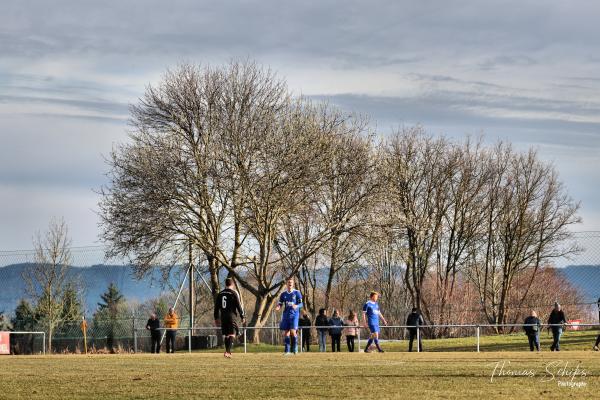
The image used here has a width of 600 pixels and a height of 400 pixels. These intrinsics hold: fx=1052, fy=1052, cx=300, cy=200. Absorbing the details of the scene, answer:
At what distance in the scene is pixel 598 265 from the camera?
47094mm

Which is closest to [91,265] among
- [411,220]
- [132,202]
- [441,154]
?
[132,202]

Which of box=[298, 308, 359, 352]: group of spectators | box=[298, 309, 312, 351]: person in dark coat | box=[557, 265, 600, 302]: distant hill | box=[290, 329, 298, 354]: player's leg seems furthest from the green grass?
box=[557, 265, 600, 302]: distant hill

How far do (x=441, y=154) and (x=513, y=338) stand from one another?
18383 millimetres

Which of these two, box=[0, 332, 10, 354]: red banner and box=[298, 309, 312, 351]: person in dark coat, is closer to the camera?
box=[298, 309, 312, 351]: person in dark coat

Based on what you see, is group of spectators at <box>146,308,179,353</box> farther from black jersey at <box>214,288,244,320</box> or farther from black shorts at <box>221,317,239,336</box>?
black jersey at <box>214,288,244,320</box>

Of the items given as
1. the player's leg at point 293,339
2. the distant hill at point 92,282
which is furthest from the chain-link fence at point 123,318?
the player's leg at point 293,339

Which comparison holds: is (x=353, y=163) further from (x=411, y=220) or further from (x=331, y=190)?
(x=411, y=220)

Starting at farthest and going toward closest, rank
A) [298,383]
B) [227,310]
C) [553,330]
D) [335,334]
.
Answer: [335,334]
[553,330]
[227,310]
[298,383]

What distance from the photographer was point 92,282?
5369cm

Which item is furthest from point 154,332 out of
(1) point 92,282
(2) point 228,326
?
(2) point 228,326

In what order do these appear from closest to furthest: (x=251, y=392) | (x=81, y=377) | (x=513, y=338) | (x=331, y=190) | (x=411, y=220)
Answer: (x=251, y=392) → (x=81, y=377) → (x=513, y=338) → (x=331, y=190) → (x=411, y=220)

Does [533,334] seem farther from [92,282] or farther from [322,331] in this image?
[92,282]

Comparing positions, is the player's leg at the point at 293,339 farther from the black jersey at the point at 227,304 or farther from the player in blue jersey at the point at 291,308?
the black jersey at the point at 227,304

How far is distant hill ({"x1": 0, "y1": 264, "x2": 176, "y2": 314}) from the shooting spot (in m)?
51.4
